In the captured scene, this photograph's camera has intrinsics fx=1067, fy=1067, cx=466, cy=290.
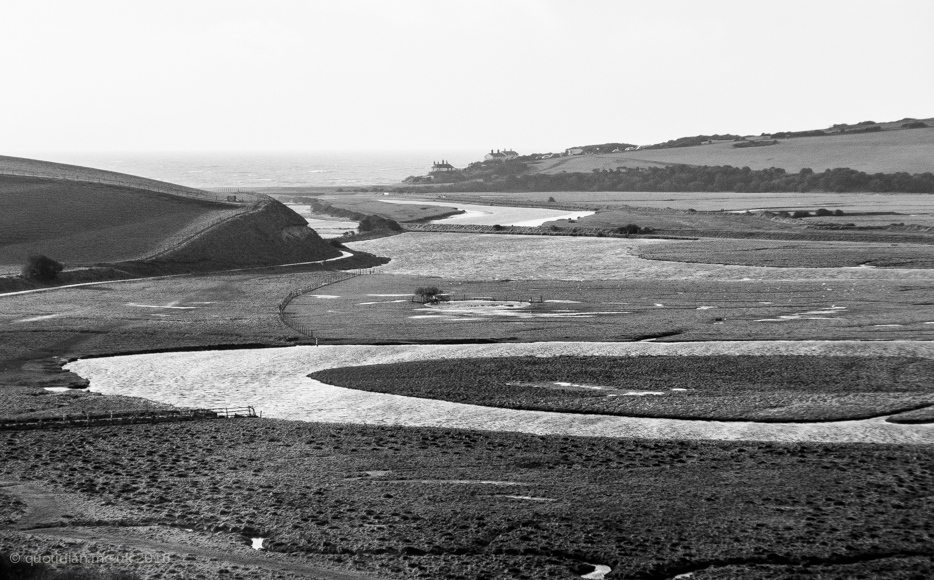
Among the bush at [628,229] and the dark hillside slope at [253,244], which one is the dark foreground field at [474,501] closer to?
the dark hillside slope at [253,244]

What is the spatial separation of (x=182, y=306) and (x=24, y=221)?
30862 millimetres

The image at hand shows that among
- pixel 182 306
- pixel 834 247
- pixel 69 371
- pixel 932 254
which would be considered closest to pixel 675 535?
pixel 69 371

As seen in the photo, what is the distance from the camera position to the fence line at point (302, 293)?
1986 inches

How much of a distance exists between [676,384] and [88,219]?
62450 mm

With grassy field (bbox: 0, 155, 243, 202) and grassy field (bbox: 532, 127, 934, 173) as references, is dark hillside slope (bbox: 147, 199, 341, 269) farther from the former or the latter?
grassy field (bbox: 532, 127, 934, 173)

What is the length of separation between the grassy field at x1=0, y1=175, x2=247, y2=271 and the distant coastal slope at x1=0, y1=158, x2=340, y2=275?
0.07 meters

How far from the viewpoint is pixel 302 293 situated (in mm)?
64438

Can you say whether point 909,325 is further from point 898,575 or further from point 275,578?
point 275,578

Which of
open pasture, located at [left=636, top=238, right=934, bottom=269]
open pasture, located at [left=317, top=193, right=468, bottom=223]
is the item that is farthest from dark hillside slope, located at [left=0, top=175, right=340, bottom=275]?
open pasture, located at [left=317, top=193, right=468, bottom=223]

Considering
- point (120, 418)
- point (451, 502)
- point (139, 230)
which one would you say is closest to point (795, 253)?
point (139, 230)

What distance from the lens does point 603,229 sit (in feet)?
353

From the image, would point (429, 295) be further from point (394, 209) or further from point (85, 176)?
point (394, 209)

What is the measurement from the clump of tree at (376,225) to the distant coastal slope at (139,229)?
45.6ft

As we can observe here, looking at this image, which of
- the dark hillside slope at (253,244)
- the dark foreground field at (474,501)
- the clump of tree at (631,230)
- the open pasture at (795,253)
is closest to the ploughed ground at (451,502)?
the dark foreground field at (474,501)
